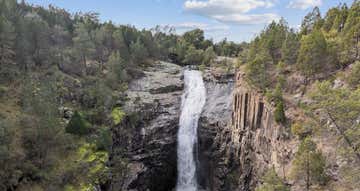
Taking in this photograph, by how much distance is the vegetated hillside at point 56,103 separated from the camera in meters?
19.9

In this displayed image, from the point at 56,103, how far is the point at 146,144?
35.8ft

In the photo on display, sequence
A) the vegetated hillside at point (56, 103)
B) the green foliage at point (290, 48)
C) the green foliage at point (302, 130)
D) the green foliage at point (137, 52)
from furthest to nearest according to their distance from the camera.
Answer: the green foliage at point (137, 52) < the green foliage at point (290, 48) < the vegetated hillside at point (56, 103) < the green foliage at point (302, 130)

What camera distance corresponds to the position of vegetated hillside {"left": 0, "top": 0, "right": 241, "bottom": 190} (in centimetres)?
1992

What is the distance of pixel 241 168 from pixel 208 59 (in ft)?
125

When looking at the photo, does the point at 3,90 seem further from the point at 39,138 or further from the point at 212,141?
the point at 212,141

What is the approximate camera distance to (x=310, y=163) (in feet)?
49.0

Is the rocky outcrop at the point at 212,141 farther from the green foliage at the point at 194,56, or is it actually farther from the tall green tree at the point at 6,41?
the green foliage at the point at 194,56

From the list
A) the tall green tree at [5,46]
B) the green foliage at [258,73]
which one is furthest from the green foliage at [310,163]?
the tall green tree at [5,46]

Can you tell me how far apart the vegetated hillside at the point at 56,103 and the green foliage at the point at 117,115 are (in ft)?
0.38

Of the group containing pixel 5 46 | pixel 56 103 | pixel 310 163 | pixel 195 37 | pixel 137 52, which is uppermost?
pixel 195 37

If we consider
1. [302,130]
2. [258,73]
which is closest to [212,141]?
[258,73]

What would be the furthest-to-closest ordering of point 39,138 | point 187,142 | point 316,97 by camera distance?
point 187,142, point 39,138, point 316,97

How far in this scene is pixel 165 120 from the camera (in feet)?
110

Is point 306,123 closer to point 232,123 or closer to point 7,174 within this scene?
point 232,123
